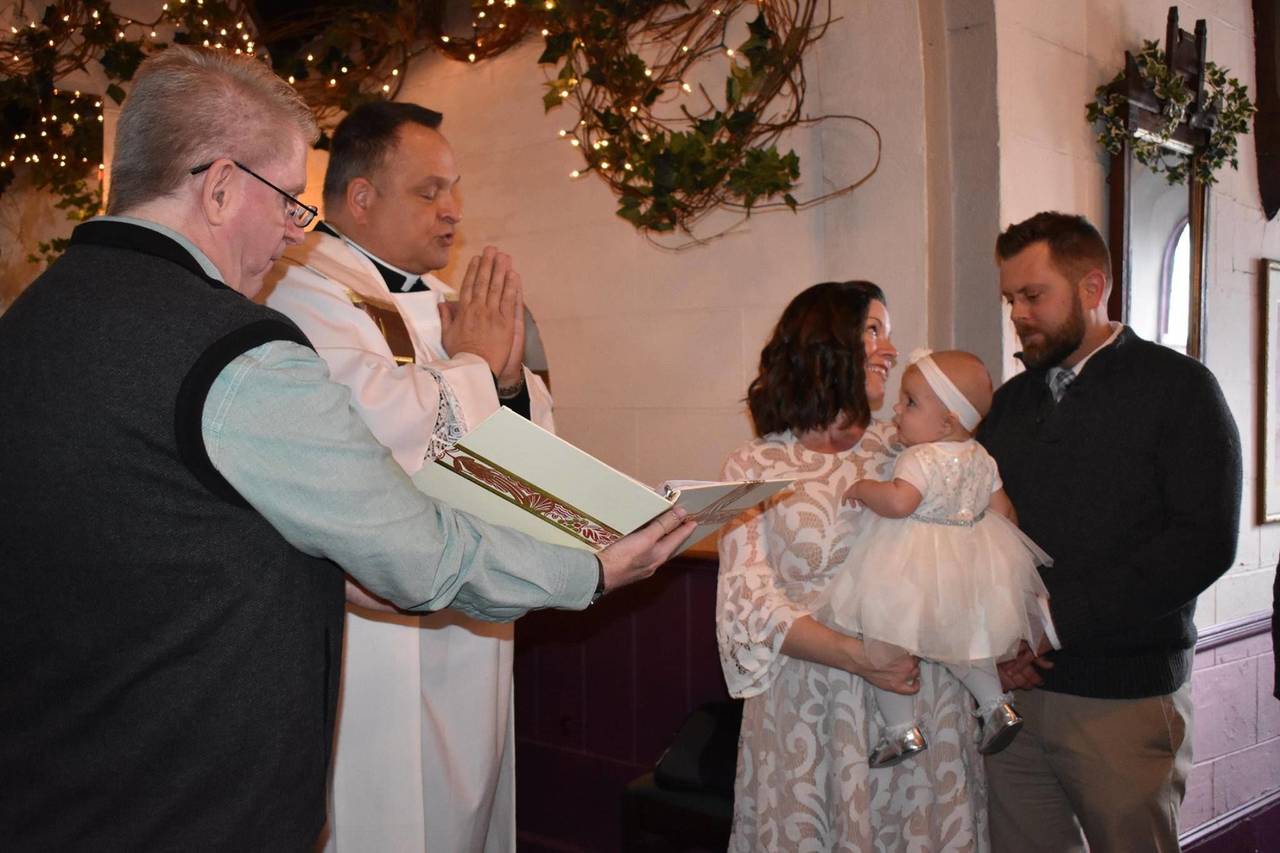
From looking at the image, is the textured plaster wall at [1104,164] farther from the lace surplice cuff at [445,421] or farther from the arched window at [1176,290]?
the lace surplice cuff at [445,421]

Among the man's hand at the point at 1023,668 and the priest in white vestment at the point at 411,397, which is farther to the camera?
the man's hand at the point at 1023,668

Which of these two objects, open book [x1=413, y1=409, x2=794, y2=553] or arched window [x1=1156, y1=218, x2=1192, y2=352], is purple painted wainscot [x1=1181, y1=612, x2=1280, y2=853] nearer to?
arched window [x1=1156, y1=218, x2=1192, y2=352]

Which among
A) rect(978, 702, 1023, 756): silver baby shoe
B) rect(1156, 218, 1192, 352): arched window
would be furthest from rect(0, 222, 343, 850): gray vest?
rect(1156, 218, 1192, 352): arched window

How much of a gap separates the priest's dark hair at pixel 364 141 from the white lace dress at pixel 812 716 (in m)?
1.03

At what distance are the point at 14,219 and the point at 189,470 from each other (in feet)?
10.2

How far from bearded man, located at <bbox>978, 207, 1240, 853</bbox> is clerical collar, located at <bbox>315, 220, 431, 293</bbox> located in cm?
141

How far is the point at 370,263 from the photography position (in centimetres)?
230

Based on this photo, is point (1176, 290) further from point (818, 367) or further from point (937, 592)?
point (937, 592)

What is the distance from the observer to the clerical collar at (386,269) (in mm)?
2344

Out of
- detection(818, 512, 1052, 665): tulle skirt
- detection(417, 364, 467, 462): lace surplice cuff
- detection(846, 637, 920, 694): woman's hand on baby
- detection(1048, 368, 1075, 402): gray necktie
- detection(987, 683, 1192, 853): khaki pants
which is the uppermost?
detection(1048, 368, 1075, 402): gray necktie

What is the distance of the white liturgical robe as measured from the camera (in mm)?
2010

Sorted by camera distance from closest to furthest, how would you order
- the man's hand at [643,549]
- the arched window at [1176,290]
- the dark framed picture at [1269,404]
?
the man's hand at [643,549]
the arched window at [1176,290]
the dark framed picture at [1269,404]

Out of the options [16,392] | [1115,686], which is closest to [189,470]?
[16,392]

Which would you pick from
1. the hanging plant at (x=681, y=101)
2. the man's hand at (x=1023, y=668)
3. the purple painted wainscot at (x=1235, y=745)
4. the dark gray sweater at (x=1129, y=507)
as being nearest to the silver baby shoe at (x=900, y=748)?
the man's hand at (x=1023, y=668)
